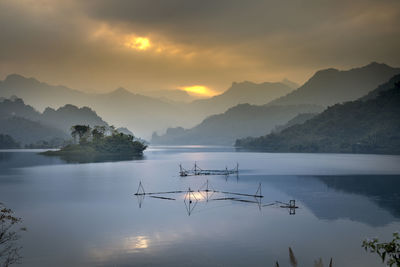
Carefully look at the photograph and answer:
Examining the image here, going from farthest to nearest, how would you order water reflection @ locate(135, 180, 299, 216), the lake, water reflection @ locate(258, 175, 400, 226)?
water reflection @ locate(135, 180, 299, 216)
water reflection @ locate(258, 175, 400, 226)
the lake

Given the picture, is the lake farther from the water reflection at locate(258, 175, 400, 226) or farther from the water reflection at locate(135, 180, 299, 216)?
the water reflection at locate(135, 180, 299, 216)

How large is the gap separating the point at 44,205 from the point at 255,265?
41706 millimetres

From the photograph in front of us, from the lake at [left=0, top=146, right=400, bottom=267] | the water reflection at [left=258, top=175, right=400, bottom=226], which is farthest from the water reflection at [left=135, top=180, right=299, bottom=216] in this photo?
the water reflection at [left=258, top=175, right=400, bottom=226]

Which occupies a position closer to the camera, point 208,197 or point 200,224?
point 200,224

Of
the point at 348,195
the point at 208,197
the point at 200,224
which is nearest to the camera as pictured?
the point at 200,224

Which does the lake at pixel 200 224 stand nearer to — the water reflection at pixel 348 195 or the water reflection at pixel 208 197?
the water reflection at pixel 348 195

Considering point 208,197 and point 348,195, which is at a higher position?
point 348,195

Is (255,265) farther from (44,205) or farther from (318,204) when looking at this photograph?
(44,205)

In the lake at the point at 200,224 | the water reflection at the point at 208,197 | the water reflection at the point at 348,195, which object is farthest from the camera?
the water reflection at the point at 208,197

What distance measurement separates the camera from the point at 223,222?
147 feet

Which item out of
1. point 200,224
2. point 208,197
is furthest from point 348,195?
point 200,224

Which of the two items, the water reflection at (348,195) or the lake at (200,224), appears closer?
the lake at (200,224)

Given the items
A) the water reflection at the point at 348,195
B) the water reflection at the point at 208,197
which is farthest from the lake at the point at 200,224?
the water reflection at the point at 208,197

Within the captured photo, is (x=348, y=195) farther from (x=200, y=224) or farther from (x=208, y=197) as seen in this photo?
(x=200, y=224)
